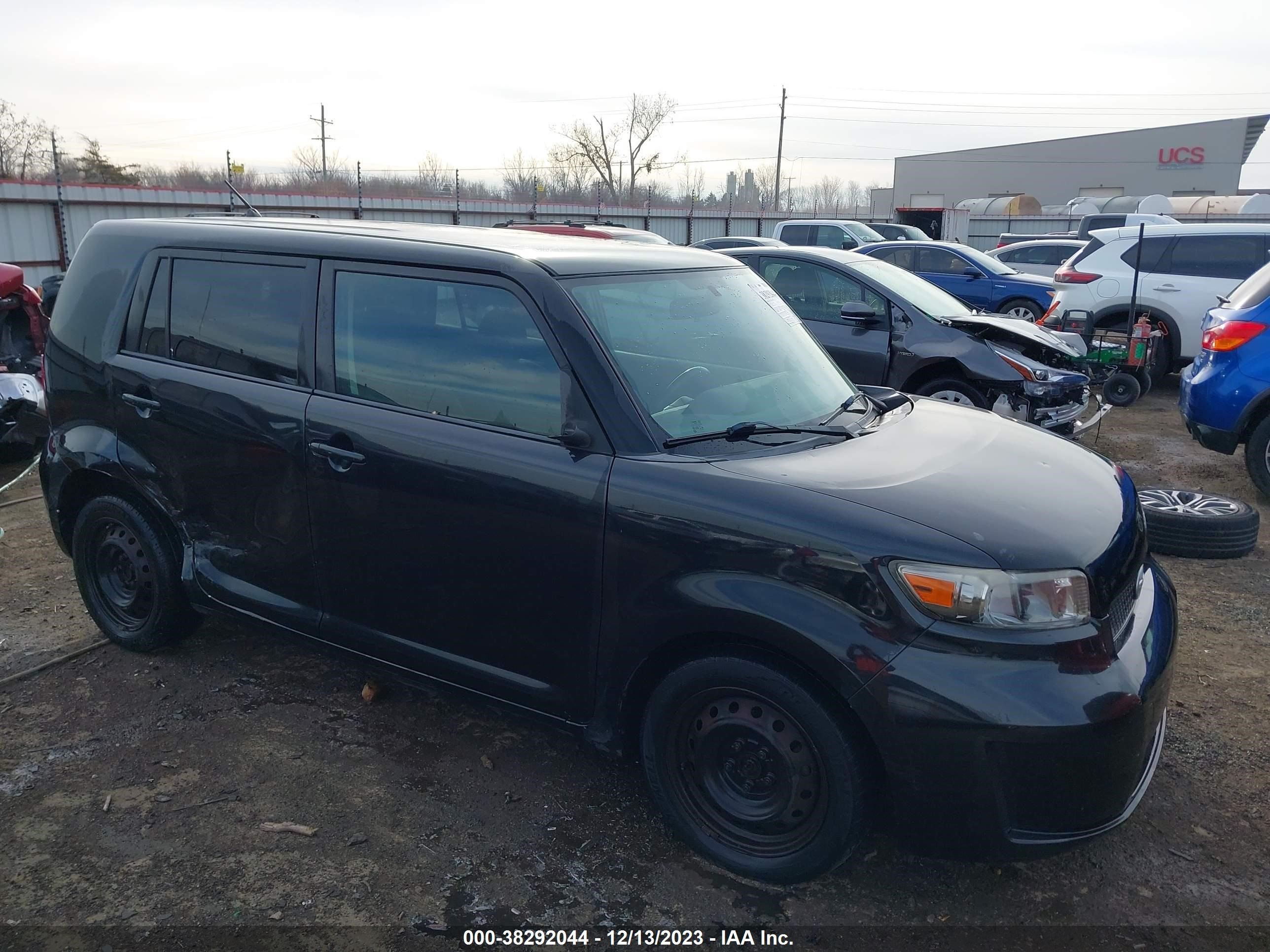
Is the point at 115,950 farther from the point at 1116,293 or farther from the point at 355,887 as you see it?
the point at 1116,293

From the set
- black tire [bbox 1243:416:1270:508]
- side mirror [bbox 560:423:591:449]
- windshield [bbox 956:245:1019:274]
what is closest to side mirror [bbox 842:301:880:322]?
black tire [bbox 1243:416:1270:508]

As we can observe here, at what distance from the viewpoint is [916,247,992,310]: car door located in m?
14.1

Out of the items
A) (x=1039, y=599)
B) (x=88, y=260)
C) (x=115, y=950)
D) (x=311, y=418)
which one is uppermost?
(x=88, y=260)

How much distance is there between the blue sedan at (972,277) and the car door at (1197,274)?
2.37 meters

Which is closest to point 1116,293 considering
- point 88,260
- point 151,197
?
point 88,260

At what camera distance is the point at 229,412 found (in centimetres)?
361

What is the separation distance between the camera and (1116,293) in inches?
449

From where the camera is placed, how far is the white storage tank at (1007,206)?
37.4 metres

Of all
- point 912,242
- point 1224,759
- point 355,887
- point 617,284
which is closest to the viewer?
point 355,887

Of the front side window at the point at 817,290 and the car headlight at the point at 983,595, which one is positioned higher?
the front side window at the point at 817,290

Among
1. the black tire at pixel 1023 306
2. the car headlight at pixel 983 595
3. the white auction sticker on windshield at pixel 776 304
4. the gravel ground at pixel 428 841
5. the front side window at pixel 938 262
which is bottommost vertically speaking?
the gravel ground at pixel 428 841

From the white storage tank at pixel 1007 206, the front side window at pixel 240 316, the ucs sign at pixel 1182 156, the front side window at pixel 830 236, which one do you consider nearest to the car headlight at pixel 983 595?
the front side window at pixel 240 316

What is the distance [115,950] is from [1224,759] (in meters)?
3.79

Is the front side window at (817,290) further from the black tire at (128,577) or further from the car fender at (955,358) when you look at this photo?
the black tire at (128,577)
